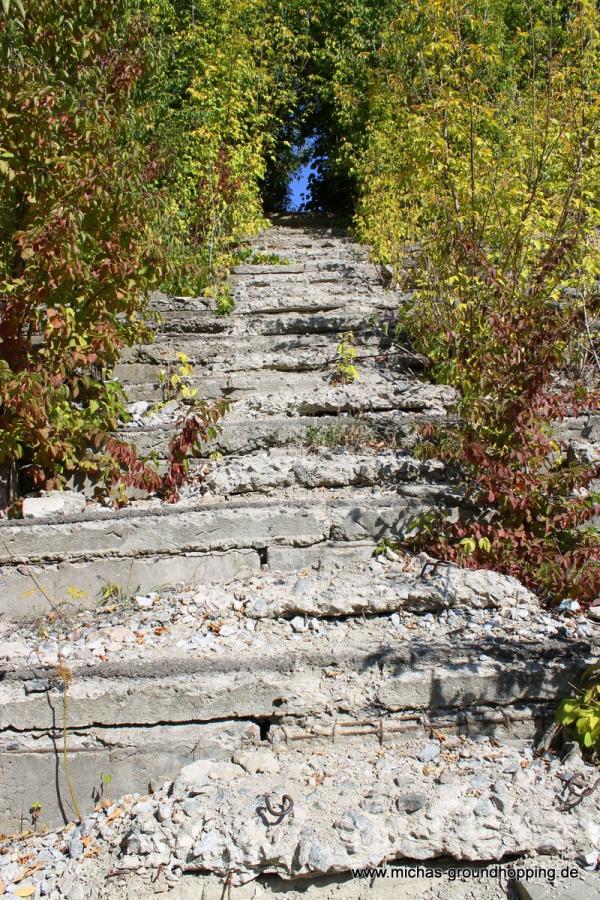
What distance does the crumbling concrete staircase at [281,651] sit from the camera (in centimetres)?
218

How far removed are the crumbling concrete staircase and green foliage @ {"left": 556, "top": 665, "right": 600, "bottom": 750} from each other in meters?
0.07

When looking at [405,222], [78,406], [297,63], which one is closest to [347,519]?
[78,406]

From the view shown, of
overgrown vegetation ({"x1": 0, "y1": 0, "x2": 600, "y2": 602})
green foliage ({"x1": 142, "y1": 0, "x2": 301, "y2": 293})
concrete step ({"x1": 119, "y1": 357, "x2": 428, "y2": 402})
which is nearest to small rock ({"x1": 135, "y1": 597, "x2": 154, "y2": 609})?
overgrown vegetation ({"x1": 0, "y1": 0, "x2": 600, "y2": 602})

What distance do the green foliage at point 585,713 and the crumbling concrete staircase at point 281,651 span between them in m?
0.07

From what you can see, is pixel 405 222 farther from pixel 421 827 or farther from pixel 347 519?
pixel 421 827

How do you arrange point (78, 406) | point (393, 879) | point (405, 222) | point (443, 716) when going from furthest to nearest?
point (405, 222), point (78, 406), point (443, 716), point (393, 879)

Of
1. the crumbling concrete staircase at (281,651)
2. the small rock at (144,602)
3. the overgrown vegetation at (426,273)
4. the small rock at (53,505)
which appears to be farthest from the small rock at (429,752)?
the small rock at (53,505)

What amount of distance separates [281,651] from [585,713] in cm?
106

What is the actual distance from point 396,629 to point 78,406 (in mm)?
2314

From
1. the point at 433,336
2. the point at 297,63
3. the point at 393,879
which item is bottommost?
the point at 393,879

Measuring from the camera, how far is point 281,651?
2.50m

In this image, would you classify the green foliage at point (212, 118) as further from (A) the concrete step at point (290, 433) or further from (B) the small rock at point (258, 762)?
(B) the small rock at point (258, 762)

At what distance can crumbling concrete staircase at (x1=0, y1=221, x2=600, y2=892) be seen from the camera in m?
2.18

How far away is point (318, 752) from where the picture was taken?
2330 mm
